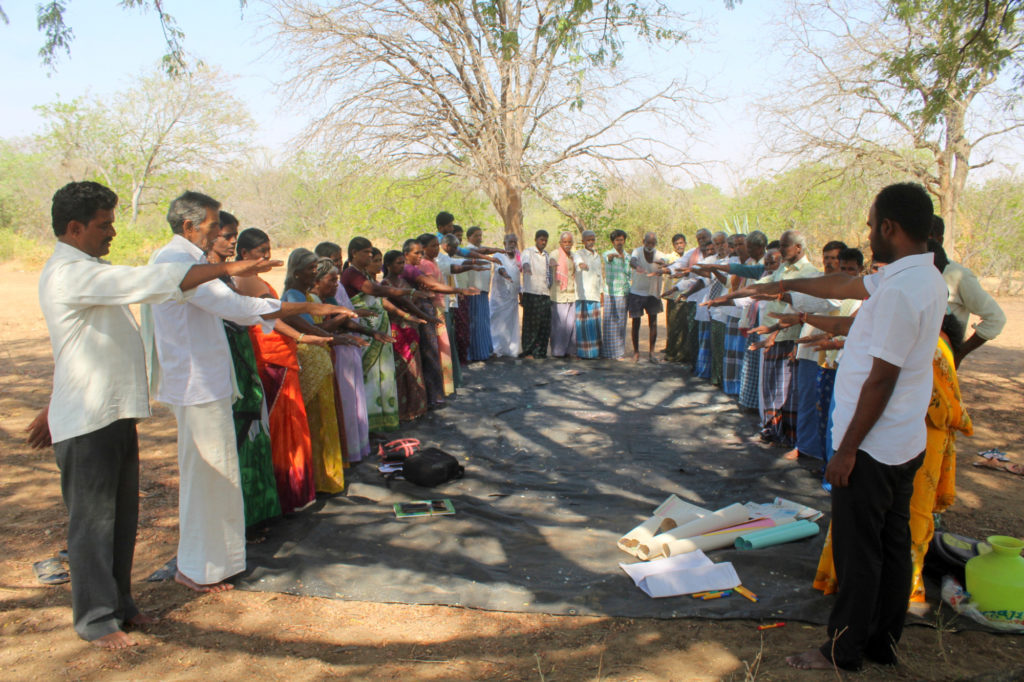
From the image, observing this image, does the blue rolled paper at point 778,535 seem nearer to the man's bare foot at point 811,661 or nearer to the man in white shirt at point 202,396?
the man's bare foot at point 811,661

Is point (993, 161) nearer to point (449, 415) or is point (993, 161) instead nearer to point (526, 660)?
point (449, 415)

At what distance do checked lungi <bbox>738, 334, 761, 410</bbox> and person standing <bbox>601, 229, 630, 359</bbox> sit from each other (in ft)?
10.5

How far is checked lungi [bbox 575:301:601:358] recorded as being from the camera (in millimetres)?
10211

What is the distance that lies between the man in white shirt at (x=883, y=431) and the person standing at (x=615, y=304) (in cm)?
725

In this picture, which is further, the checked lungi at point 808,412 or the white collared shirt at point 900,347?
the checked lungi at point 808,412

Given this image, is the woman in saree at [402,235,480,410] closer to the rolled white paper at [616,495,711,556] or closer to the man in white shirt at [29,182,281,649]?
the rolled white paper at [616,495,711,556]

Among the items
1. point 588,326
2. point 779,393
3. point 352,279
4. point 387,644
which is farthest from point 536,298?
point 387,644

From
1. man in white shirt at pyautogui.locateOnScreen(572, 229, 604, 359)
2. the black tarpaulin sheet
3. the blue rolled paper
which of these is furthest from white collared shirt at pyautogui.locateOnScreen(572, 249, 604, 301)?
the blue rolled paper

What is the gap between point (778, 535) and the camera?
3.96m

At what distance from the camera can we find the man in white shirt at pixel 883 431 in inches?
100

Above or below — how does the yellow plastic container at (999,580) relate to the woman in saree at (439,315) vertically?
below

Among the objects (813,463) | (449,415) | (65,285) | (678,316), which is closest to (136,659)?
(65,285)

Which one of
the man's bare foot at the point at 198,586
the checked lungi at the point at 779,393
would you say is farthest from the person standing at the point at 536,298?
the man's bare foot at the point at 198,586

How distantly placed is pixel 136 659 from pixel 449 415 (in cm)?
433
